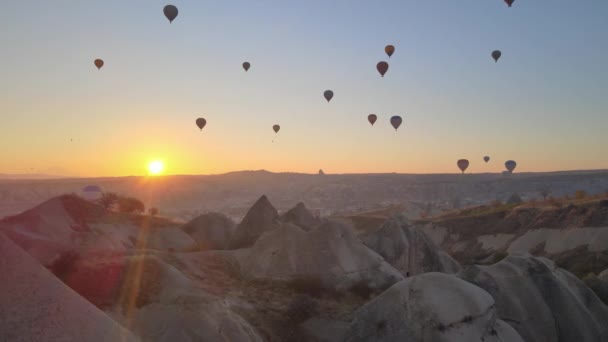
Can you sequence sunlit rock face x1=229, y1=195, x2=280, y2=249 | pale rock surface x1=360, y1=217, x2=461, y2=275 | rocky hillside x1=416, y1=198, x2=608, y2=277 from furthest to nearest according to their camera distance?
rocky hillside x1=416, y1=198, x2=608, y2=277, sunlit rock face x1=229, y1=195, x2=280, y2=249, pale rock surface x1=360, y1=217, x2=461, y2=275

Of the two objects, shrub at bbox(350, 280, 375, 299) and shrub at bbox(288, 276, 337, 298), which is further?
shrub at bbox(350, 280, 375, 299)

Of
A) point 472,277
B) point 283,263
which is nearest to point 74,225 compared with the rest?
point 283,263

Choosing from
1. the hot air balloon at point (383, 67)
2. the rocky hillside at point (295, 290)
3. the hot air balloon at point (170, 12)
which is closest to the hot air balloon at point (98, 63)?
the hot air balloon at point (170, 12)

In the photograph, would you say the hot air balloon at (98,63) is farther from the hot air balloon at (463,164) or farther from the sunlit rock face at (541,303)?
the hot air balloon at (463,164)

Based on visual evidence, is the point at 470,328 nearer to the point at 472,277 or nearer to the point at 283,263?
the point at 472,277

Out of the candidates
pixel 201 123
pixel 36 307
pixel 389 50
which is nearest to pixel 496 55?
pixel 389 50

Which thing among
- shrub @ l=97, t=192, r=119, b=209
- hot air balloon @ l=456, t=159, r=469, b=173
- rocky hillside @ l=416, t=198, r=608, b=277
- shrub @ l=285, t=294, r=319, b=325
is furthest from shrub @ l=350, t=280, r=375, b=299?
hot air balloon @ l=456, t=159, r=469, b=173

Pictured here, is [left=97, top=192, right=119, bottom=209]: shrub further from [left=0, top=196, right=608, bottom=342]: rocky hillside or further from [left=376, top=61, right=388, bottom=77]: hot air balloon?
[left=376, top=61, right=388, bottom=77]: hot air balloon
